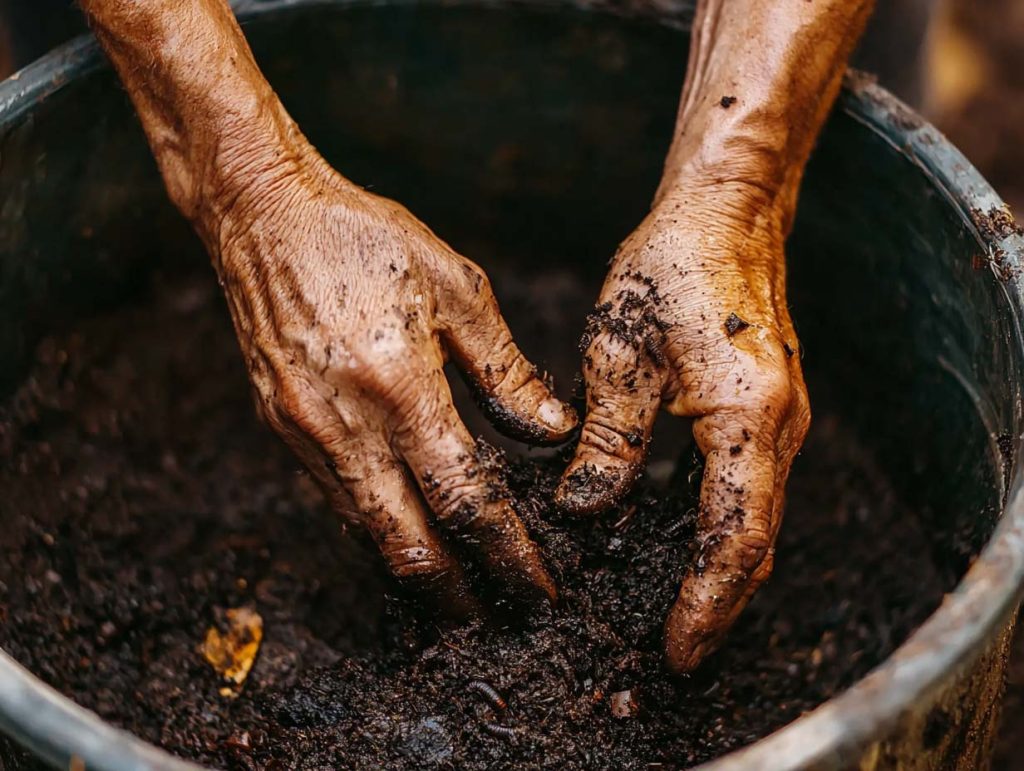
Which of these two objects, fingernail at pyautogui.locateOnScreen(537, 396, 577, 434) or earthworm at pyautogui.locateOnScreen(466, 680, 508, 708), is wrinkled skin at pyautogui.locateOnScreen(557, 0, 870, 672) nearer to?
fingernail at pyautogui.locateOnScreen(537, 396, 577, 434)

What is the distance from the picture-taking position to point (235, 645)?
1546 mm

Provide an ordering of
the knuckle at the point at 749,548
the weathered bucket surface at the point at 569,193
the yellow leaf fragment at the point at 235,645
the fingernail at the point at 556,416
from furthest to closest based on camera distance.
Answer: the yellow leaf fragment at the point at 235,645, the weathered bucket surface at the point at 569,193, the fingernail at the point at 556,416, the knuckle at the point at 749,548

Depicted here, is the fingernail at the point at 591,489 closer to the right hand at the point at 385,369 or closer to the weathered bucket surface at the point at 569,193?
the right hand at the point at 385,369

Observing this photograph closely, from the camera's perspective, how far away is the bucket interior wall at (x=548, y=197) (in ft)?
4.51

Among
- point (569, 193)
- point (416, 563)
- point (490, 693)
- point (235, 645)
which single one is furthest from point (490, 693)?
point (569, 193)

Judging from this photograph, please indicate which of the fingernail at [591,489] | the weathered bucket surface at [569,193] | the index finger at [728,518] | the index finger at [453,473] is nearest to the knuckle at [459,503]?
the index finger at [453,473]

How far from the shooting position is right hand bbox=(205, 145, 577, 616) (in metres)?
1.10

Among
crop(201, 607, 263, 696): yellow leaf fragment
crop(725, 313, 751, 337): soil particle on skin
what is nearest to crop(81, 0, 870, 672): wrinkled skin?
crop(725, 313, 751, 337): soil particle on skin

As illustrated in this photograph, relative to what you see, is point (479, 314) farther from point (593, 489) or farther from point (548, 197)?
point (548, 197)

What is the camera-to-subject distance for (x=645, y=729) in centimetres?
122

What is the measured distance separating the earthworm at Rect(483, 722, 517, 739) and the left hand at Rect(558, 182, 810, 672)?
19 cm

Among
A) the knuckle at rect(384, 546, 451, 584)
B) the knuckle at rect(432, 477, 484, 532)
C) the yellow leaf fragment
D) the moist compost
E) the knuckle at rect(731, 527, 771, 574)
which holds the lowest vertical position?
the yellow leaf fragment

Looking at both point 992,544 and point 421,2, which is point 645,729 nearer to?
point 992,544

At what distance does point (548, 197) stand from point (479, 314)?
67cm
